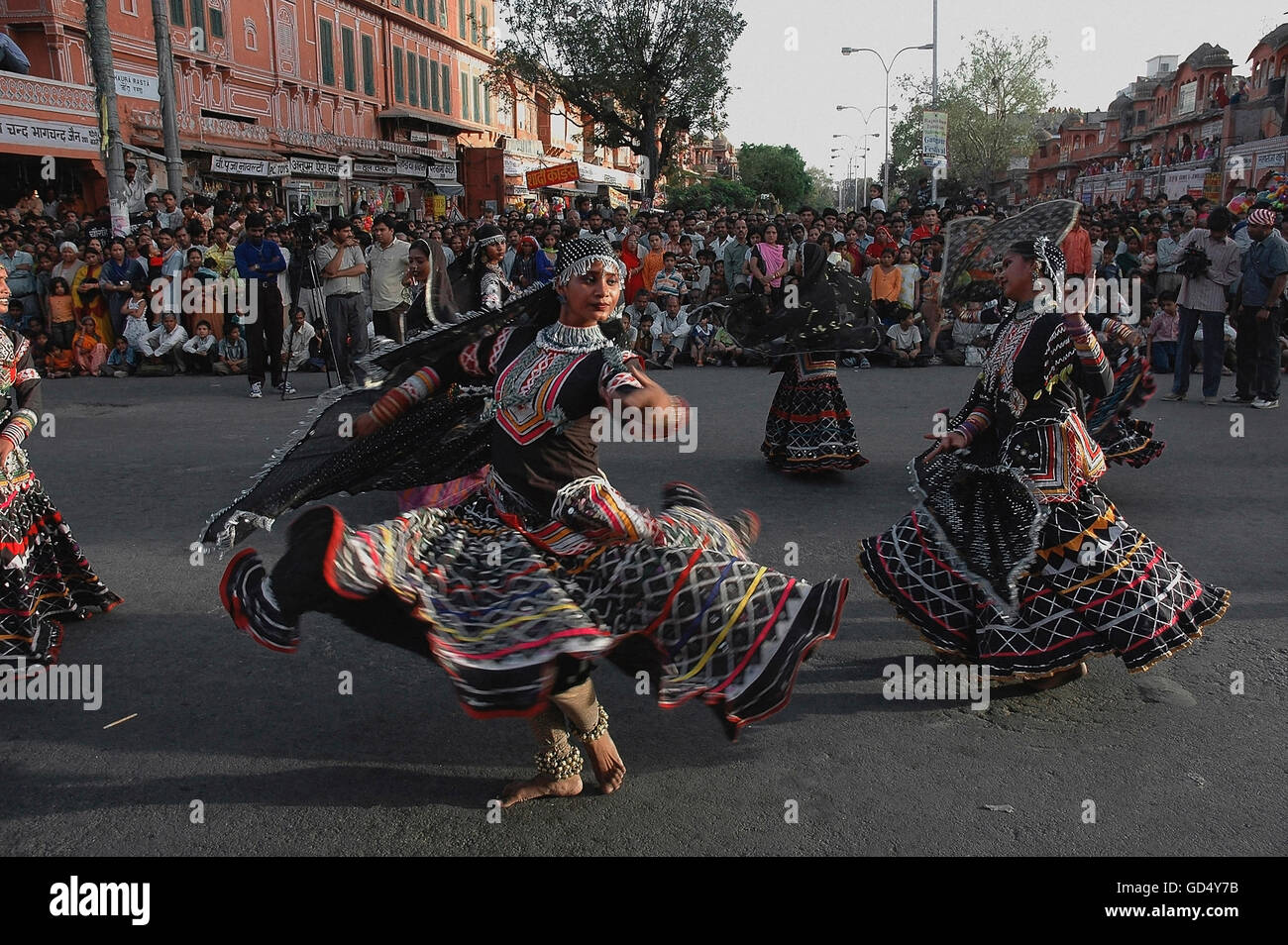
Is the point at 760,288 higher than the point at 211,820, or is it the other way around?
the point at 760,288

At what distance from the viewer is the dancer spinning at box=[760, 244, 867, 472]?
7867 mm

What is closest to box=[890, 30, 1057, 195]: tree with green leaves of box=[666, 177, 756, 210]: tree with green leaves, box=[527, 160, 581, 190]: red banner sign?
box=[666, 177, 756, 210]: tree with green leaves

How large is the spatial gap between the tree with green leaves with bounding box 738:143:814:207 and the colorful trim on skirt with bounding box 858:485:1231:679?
78642 millimetres

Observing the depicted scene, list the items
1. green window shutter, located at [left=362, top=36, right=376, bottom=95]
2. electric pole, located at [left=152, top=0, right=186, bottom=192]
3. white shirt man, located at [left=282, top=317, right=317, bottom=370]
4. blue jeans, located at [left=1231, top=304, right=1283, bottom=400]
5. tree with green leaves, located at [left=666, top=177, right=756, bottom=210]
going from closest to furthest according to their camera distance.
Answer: blue jeans, located at [left=1231, top=304, right=1283, bottom=400]
white shirt man, located at [left=282, top=317, right=317, bottom=370]
electric pole, located at [left=152, top=0, right=186, bottom=192]
green window shutter, located at [left=362, top=36, right=376, bottom=95]
tree with green leaves, located at [left=666, top=177, right=756, bottom=210]

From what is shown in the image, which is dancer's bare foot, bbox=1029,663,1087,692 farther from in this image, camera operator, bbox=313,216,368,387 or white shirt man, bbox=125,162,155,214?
white shirt man, bbox=125,162,155,214

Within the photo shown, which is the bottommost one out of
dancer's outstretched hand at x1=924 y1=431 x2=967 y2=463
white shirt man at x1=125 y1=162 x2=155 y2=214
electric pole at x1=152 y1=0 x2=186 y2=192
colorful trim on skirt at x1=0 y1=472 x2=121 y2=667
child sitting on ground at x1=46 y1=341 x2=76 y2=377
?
colorful trim on skirt at x1=0 y1=472 x2=121 y2=667

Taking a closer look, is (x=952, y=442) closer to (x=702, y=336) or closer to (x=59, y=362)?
(x=702, y=336)

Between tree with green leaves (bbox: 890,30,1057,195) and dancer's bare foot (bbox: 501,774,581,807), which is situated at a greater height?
tree with green leaves (bbox: 890,30,1057,195)

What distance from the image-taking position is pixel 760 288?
344 inches

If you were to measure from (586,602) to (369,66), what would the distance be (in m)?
39.0

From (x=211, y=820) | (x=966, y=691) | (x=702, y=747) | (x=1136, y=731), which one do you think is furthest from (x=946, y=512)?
(x=211, y=820)

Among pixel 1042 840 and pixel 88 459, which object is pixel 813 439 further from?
pixel 88 459

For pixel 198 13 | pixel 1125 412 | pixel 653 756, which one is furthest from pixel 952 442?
pixel 198 13

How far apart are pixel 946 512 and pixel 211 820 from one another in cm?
295
